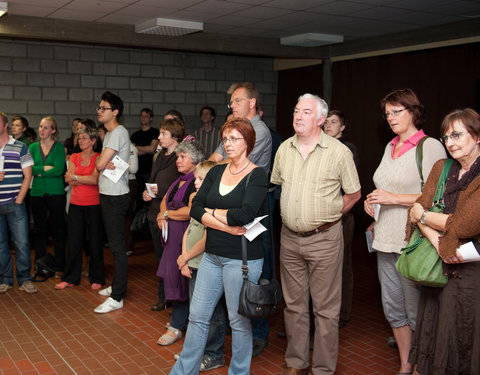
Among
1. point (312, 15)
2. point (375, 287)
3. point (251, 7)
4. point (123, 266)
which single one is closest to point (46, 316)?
point (123, 266)

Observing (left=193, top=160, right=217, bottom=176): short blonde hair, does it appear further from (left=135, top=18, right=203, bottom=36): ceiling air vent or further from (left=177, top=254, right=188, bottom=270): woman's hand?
(left=135, top=18, right=203, bottom=36): ceiling air vent

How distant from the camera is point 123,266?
4559 millimetres

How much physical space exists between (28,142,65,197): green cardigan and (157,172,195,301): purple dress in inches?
85.4

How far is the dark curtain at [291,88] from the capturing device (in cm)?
954

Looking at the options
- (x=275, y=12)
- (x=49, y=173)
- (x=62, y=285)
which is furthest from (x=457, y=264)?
(x=275, y=12)

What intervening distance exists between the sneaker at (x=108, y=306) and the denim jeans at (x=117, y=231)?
1.4 inches

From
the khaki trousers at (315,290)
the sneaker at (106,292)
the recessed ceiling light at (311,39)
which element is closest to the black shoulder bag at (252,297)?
the khaki trousers at (315,290)

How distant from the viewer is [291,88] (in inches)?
400

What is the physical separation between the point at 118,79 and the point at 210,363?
675 centimetres

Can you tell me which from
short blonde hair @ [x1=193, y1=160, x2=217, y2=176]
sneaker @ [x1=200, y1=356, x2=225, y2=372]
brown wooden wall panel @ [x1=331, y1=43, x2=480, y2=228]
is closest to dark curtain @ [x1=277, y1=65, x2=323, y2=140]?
brown wooden wall panel @ [x1=331, y1=43, x2=480, y2=228]

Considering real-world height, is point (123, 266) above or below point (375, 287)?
above

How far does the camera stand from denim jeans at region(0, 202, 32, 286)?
4941mm

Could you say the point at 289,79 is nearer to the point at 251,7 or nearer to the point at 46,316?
the point at 251,7

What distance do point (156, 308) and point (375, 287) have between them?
226 cm
